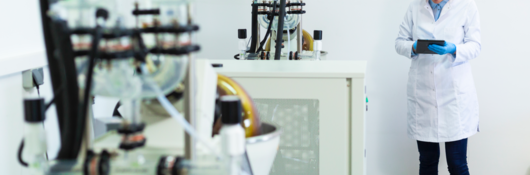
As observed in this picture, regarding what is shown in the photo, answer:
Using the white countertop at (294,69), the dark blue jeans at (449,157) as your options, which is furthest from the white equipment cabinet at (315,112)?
the dark blue jeans at (449,157)

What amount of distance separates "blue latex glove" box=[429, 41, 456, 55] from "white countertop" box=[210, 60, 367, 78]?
112cm

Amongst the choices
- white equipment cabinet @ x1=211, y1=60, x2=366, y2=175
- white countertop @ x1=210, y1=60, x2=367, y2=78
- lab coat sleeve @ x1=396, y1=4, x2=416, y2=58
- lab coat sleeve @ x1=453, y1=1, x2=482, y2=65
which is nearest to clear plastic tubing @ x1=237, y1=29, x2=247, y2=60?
white countertop @ x1=210, y1=60, x2=367, y2=78

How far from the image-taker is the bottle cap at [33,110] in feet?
1.34

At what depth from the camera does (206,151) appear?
479mm

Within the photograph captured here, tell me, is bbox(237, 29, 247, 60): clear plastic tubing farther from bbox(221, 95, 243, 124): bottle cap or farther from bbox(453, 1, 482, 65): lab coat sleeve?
bbox(221, 95, 243, 124): bottle cap

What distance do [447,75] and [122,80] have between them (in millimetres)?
1993

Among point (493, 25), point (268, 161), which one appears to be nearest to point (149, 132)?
point (268, 161)

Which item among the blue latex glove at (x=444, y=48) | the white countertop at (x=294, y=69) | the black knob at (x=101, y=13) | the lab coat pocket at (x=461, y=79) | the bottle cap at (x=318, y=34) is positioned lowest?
the lab coat pocket at (x=461, y=79)

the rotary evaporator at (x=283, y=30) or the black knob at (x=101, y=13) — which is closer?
the black knob at (x=101, y=13)

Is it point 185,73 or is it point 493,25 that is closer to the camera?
point 185,73

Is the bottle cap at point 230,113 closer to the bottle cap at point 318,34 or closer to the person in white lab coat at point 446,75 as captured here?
the bottle cap at point 318,34

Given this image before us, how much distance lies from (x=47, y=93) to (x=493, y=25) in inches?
89.1

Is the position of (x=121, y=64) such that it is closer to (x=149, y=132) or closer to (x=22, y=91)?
(x=149, y=132)

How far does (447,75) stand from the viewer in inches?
83.9
